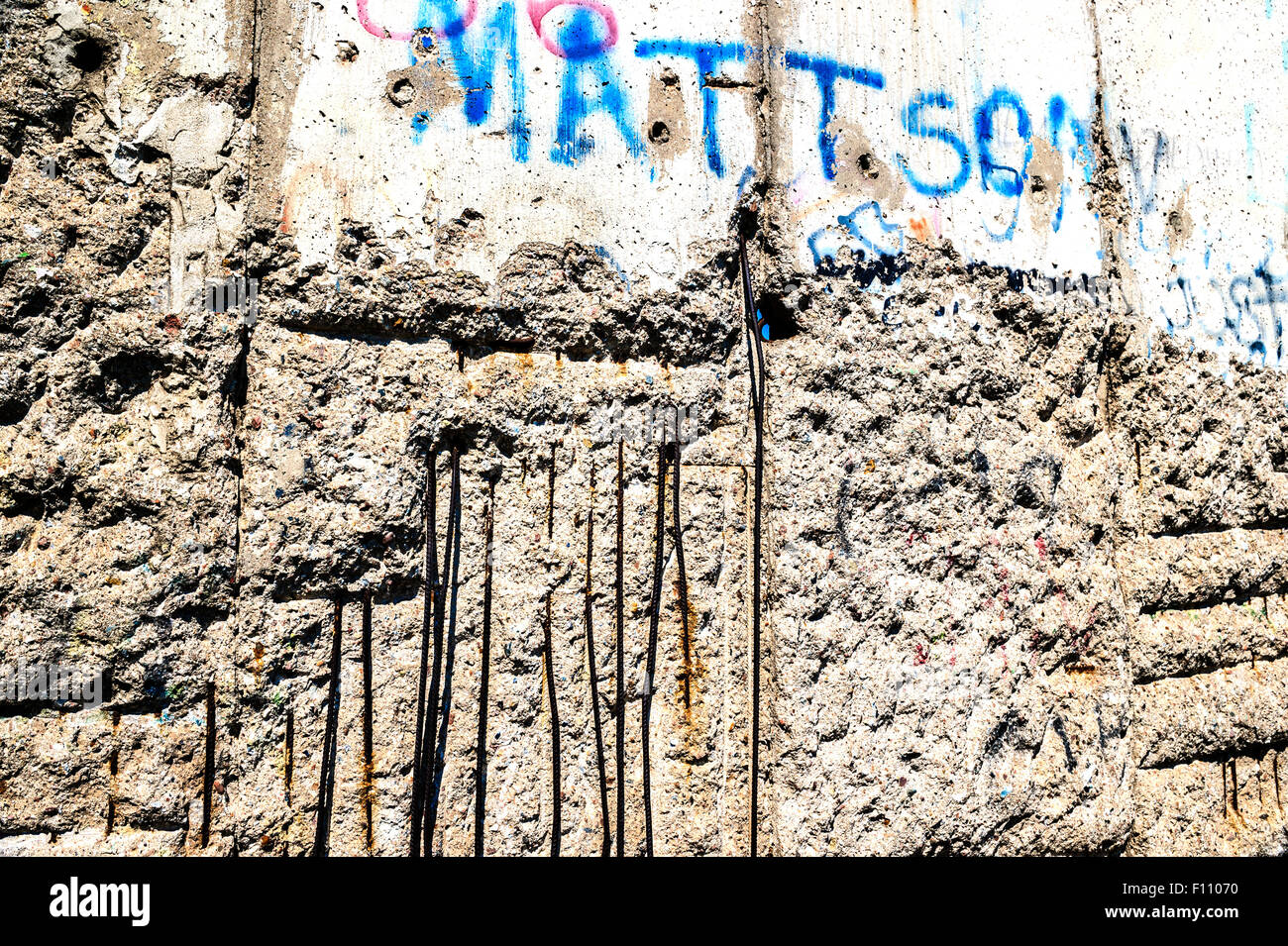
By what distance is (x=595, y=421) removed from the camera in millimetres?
1667

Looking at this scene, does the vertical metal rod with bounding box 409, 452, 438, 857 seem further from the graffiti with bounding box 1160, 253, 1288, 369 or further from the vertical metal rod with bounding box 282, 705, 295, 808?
the graffiti with bounding box 1160, 253, 1288, 369

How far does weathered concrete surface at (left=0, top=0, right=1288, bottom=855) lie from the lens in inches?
57.9

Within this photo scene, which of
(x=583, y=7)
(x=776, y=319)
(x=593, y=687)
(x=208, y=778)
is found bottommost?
(x=208, y=778)

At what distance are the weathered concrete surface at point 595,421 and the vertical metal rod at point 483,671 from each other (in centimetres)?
2

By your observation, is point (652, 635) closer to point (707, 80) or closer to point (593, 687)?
point (593, 687)

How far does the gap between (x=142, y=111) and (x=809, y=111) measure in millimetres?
1216

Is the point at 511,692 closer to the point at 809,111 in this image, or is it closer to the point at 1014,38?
the point at 809,111

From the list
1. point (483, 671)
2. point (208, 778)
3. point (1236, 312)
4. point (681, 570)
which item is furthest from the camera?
point (1236, 312)

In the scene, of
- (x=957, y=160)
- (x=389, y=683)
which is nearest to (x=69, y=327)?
(x=389, y=683)

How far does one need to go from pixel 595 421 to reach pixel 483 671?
0.49 m

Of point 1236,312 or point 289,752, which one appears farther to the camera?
point 1236,312

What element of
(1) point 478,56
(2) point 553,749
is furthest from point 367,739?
(1) point 478,56

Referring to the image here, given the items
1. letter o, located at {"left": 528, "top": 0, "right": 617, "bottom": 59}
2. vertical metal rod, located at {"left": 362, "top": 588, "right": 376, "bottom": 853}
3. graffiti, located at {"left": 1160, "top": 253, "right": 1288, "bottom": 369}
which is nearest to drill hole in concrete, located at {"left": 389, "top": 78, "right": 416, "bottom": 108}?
letter o, located at {"left": 528, "top": 0, "right": 617, "bottom": 59}

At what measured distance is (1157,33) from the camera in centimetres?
219
